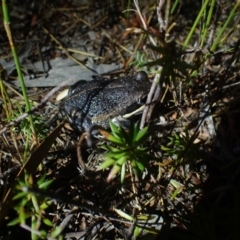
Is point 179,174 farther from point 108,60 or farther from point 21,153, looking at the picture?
point 108,60

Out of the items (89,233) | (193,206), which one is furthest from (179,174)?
(89,233)

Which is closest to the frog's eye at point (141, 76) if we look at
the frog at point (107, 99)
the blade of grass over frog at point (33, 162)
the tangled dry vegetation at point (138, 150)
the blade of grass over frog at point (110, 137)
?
the frog at point (107, 99)

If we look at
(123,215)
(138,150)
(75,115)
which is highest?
(138,150)

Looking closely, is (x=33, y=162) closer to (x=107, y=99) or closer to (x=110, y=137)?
(x=110, y=137)

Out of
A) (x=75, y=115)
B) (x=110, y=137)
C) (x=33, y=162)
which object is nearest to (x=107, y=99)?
(x=75, y=115)

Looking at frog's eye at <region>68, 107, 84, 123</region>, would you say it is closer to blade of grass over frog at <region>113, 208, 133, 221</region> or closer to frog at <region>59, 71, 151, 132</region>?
frog at <region>59, 71, 151, 132</region>

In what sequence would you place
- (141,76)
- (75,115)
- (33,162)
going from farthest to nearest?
(141,76), (75,115), (33,162)
